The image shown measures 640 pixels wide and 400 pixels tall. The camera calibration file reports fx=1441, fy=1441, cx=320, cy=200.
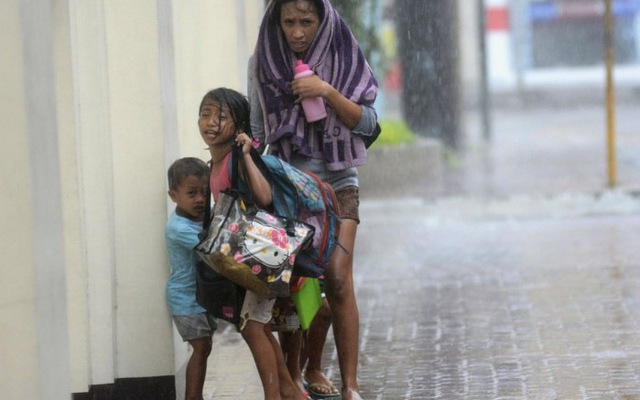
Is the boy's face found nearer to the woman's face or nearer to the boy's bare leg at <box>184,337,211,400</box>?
the boy's bare leg at <box>184,337,211,400</box>

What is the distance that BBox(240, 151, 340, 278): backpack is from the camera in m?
5.85

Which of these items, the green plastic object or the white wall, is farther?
the white wall

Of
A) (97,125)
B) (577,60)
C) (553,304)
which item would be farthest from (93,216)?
(577,60)

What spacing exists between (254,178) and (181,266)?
85cm

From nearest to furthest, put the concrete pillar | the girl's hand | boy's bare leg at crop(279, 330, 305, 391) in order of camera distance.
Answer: the concrete pillar → the girl's hand → boy's bare leg at crop(279, 330, 305, 391)

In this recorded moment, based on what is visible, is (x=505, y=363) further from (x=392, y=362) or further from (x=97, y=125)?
(x=97, y=125)

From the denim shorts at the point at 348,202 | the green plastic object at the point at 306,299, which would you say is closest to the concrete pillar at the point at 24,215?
the green plastic object at the point at 306,299

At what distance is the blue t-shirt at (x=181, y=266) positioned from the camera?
6.30 meters

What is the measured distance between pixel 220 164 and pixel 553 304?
3.80m

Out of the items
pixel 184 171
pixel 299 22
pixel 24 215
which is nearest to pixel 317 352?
pixel 184 171

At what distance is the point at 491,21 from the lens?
41.6 meters

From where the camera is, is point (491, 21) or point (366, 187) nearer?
point (366, 187)

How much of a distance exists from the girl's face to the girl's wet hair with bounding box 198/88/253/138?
0.05 feet

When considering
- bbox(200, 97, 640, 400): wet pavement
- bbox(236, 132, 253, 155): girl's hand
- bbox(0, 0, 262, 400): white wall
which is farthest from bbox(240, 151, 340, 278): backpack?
bbox(200, 97, 640, 400): wet pavement
